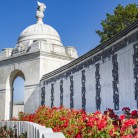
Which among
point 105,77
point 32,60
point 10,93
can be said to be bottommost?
point 105,77

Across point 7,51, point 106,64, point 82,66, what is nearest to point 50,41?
point 7,51

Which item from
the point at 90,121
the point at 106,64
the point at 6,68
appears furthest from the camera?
the point at 6,68

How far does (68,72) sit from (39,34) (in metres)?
12.3

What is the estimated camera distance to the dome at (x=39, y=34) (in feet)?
110

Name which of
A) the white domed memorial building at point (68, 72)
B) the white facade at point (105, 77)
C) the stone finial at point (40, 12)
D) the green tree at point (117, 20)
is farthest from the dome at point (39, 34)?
the white facade at point (105, 77)

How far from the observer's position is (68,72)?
22672 millimetres

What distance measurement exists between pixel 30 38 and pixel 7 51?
2.90 meters

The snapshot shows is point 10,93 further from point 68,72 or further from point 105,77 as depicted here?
point 105,77

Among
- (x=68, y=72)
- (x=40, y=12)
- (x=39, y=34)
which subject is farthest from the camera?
(x=40, y=12)

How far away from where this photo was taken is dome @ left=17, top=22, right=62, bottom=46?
33656 mm

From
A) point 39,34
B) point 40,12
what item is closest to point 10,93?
point 39,34

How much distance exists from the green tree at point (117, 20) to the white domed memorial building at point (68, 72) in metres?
4.06

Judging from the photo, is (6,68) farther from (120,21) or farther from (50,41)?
(120,21)

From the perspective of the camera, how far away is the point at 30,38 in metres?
33.9
